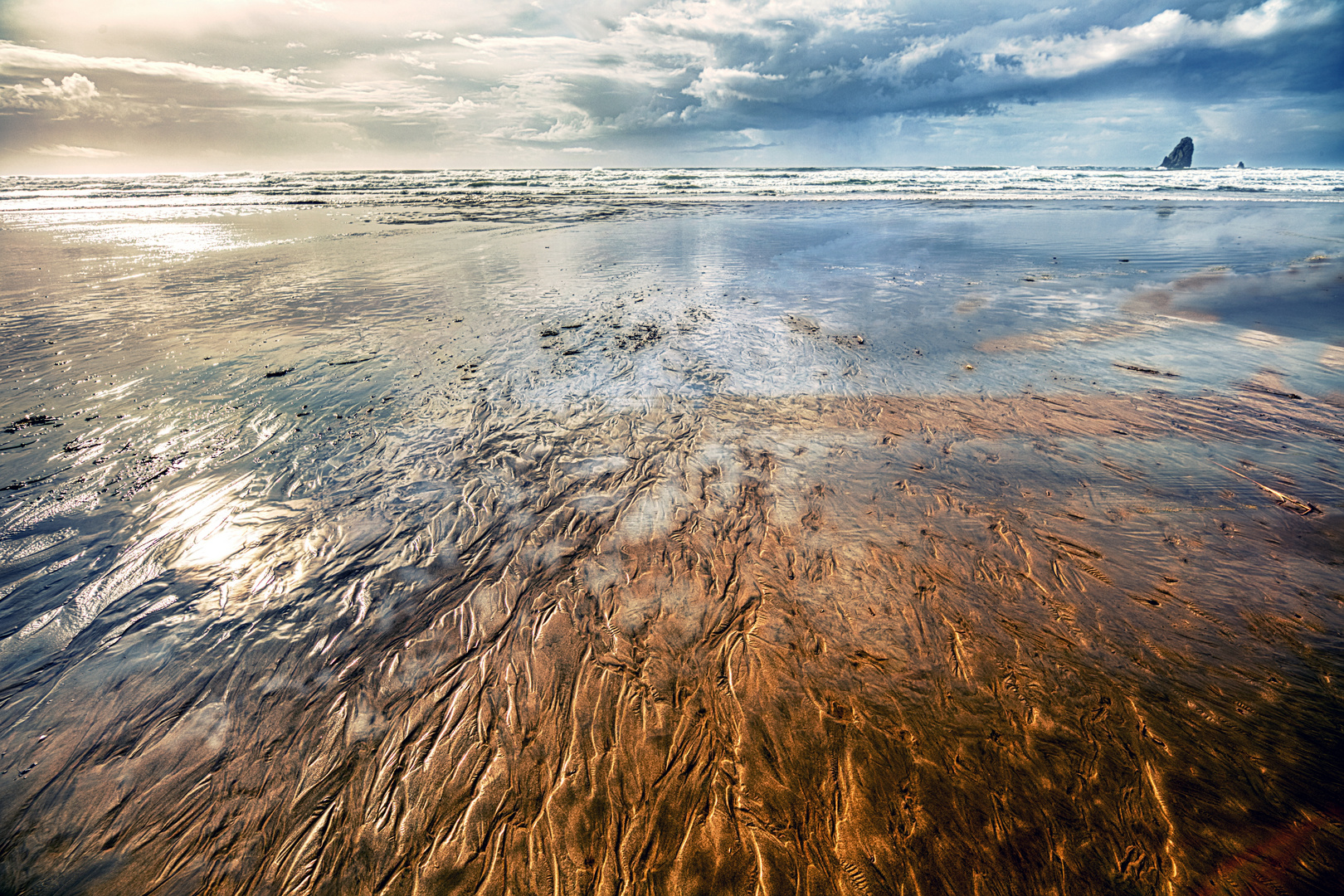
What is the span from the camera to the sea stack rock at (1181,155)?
105 meters

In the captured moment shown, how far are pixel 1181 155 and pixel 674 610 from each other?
16536cm

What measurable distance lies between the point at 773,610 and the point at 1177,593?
374 centimetres

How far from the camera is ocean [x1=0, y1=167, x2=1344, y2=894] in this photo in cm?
295

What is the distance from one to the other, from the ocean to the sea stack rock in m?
148

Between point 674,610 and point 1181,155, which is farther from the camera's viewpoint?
point 1181,155

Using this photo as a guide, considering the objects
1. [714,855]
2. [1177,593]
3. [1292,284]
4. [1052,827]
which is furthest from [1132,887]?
[1292,284]

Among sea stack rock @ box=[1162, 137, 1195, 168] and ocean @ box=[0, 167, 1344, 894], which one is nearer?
ocean @ box=[0, 167, 1344, 894]

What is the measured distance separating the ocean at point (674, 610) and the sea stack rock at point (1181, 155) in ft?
486

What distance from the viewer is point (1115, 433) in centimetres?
691

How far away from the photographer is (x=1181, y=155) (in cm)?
10594

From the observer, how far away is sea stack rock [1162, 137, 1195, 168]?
344 feet

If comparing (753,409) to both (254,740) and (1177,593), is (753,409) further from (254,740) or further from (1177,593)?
(254,740)

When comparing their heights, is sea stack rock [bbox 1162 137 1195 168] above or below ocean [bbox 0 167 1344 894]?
above

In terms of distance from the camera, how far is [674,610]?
4473mm
